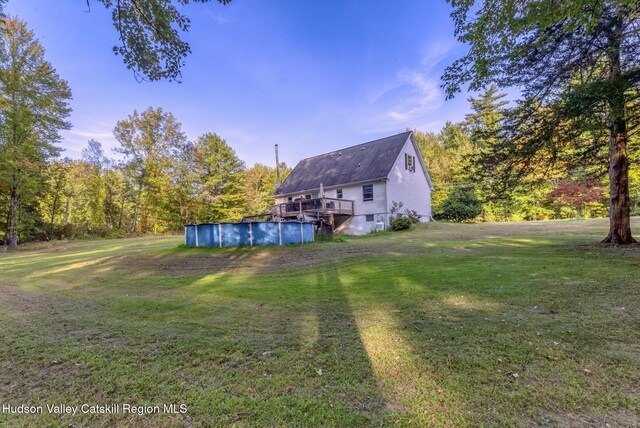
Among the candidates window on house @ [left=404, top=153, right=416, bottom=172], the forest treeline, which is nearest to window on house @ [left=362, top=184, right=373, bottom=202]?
window on house @ [left=404, top=153, right=416, bottom=172]

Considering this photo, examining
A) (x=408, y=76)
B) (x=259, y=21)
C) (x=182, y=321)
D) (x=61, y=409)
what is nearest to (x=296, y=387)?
(x=61, y=409)

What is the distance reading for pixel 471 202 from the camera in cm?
2723

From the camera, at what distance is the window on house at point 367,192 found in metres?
21.1

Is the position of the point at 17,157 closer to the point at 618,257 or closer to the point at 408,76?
the point at 408,76

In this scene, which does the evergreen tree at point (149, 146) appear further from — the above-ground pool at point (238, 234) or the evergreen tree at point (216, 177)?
the above-ground pool at point (238, 234)

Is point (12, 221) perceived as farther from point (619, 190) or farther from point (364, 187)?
point (619, 190)

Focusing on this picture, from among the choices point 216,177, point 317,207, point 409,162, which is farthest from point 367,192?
point 216,177

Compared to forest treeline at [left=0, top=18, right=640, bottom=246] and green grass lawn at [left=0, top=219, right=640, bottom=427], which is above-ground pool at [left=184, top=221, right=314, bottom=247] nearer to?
green grass lawn at [left=0, top=219, right=640, bottom=427]

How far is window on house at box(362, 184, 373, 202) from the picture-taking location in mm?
21078

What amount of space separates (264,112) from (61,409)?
79.7 ft

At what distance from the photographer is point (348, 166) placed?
2384 cm

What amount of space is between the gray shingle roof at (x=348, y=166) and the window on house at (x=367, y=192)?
62 centimetres

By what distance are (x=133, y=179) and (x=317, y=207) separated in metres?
23.4

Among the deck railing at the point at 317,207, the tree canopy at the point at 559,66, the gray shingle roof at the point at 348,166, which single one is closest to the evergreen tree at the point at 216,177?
the gray shingle roof at the point at 348,166
